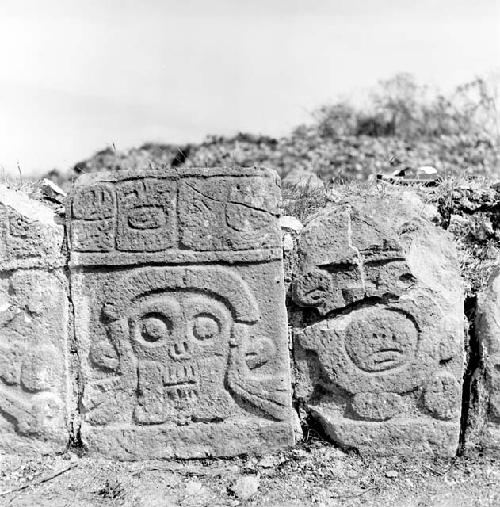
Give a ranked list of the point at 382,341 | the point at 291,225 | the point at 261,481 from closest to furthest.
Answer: the point at 261,481 → the point at 382,341 → the point at 291,225

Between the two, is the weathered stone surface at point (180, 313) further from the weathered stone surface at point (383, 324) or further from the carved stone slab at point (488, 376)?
the carved stone slab at point (488, 376)

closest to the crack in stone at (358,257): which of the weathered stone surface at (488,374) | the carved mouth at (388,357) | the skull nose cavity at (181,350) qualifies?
the carved mouth at (388,357)

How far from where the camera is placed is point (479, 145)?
11805 millimetres

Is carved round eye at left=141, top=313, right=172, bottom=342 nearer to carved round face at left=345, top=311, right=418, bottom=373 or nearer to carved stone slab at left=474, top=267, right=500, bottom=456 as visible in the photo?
carved round face at left=345, top=311, right=418, bottom=373

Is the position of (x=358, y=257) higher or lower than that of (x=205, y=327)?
higher

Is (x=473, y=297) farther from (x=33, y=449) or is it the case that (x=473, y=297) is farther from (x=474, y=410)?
(x=33, y=449)

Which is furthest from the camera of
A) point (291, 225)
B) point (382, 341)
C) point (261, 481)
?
point (291, 225)

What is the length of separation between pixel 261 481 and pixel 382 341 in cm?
78

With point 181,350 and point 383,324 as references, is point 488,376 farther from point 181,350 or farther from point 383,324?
point 181,350

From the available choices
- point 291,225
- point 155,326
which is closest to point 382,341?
point 291,225

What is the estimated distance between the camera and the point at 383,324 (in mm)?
3002

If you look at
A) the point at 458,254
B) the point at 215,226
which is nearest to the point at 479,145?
the point at 458,254

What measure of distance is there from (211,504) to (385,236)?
1309 millimetres

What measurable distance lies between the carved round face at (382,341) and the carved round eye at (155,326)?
2.58 feet
